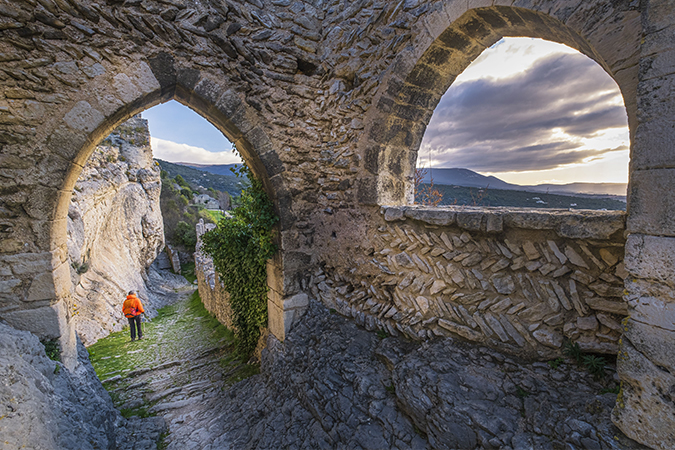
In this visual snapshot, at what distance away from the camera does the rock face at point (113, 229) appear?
6.74 meters

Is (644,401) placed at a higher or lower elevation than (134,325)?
higher

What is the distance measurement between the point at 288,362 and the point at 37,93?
397 centimetres

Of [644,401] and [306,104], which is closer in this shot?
[644,401]

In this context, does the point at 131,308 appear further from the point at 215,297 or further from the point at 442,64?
the point at 442,64

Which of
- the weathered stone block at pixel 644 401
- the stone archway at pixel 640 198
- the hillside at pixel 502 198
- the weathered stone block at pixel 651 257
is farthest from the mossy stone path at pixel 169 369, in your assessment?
the hillside at pixel 502 198

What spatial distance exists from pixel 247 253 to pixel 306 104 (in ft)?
7.74

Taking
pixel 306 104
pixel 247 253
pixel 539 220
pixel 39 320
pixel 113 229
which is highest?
pixel 306 104

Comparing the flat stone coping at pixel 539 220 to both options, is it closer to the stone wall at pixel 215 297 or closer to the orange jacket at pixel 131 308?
the stone wall at pixel 215 297

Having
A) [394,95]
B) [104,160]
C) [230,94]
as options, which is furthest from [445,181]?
[104,160]

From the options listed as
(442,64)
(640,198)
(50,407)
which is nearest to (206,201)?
(50,407)

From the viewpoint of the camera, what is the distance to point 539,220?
210 cm

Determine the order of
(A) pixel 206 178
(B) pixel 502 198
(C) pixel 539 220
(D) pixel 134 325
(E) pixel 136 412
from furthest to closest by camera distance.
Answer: (A) pixel 206 178, (B) pixel 502 198, (D) pixel 134 325, (E) pixel 136 412, (C) pixel 539 220

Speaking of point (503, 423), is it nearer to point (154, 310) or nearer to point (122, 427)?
point (122, 427)

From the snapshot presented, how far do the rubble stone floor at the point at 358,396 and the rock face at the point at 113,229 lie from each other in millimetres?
2127
